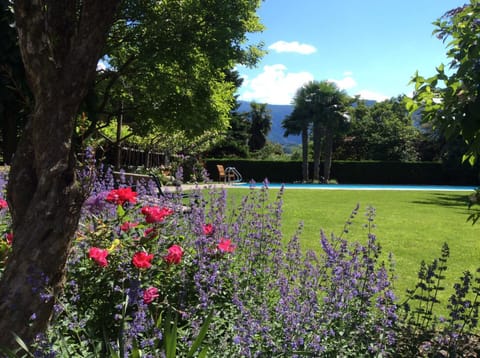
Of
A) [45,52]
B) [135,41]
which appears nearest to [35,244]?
[45,52]

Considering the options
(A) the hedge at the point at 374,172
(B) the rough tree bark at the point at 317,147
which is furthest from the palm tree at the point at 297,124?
(A) the hedge at the point at 374,172

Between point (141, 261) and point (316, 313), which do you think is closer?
point (141, 261)

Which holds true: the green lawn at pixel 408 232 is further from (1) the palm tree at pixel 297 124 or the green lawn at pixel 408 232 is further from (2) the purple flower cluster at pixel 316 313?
(1) the palm tree at pixel 297 124

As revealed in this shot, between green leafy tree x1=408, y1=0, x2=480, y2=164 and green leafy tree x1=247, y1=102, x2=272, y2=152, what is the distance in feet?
171

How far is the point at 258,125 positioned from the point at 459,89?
53275 millimetres

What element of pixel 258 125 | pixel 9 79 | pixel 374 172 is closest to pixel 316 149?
pixel 374 172

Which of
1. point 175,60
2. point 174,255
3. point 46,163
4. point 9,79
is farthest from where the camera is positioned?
point 175,60

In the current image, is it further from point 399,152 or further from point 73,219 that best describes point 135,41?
point 399,152

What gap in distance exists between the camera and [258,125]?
5500cm

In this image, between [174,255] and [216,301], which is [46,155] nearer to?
[174,255]

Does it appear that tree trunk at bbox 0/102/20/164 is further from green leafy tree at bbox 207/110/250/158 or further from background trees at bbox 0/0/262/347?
green leafy tree at bbox 207/110/250/158

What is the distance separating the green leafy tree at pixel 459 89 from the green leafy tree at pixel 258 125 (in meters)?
52.1

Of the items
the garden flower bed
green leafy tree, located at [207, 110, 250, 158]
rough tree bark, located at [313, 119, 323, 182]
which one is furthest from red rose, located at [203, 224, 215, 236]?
green leafy tree, located at [207, 110, 250, 158]

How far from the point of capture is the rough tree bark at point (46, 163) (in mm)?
1885
